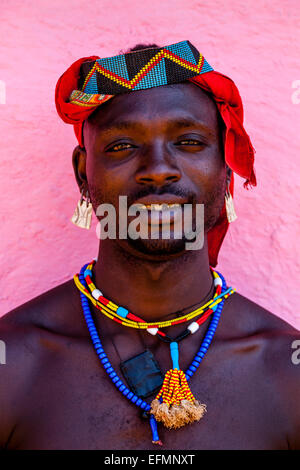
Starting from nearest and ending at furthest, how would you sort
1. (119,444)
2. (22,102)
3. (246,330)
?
(119,444), (246,330), (22,102)

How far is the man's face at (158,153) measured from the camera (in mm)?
2021

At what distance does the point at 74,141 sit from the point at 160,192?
108 cm

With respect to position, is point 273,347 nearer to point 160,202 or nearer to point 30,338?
point 160,202

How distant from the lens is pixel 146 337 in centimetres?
221

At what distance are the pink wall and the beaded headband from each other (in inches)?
29.5

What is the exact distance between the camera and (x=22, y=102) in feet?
9.30

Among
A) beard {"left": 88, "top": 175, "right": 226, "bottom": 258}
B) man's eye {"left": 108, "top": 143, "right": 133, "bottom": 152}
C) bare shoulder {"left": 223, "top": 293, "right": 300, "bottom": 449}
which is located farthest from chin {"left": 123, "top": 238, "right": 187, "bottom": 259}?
bare shoulder {"left": 223, "top": 293, "right": 300, "bottom": 449}

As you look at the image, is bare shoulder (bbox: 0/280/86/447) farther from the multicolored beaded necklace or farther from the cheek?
the cheek

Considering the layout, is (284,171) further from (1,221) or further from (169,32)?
(1,221)

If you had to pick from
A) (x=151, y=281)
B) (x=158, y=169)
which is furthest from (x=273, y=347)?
(x=158, y=169)

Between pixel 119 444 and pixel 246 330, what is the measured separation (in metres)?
0.72

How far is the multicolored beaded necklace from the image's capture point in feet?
6.33

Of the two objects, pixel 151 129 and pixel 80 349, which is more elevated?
pixel 151 129
